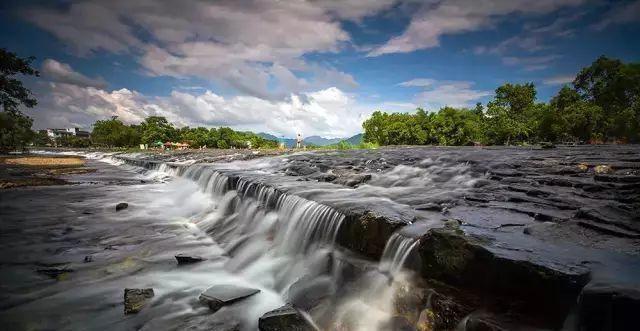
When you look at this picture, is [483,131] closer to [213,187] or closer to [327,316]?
[213,187]

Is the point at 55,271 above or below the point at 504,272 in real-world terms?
below

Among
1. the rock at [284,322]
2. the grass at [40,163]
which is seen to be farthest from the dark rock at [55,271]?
the grass at [40,163]

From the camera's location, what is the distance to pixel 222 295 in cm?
588

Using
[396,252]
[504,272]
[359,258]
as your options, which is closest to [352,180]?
[359,258]

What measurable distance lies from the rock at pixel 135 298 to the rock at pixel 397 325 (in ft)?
13.1

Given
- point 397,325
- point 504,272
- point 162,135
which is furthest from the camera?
point 162,135

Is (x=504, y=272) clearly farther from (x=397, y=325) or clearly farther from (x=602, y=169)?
(x=602, y=169)

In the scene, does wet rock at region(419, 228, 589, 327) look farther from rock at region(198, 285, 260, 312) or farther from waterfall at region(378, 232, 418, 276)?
rock at region(198, 285, 260, 312)

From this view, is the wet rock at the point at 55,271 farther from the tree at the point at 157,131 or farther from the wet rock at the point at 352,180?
the tree at the point at 157,131

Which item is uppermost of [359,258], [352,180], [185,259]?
[352,180]

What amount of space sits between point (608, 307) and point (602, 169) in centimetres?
1044

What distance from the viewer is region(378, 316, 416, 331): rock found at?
454 cm

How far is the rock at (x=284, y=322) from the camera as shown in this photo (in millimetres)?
4582

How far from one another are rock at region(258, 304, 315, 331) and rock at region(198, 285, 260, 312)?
1242 millimetres
